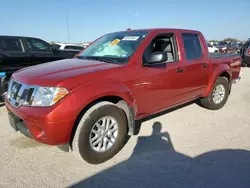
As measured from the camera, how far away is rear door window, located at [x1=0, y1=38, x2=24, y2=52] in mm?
5988

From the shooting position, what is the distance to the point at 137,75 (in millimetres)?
3088

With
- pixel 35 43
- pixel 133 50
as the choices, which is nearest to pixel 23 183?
pixel 133 50

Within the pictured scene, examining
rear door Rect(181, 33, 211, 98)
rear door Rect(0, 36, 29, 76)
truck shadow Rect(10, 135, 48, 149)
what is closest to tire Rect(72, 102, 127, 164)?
truck shadow Rect(10, 135, 48, 149)

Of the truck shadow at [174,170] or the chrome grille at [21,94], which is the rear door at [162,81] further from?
the chrome grille at [21,94]

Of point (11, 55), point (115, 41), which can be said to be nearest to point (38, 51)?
point (11, 55)

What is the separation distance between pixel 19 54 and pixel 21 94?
4141 millimetres

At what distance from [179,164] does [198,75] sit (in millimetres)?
2024

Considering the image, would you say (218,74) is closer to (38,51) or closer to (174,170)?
(174,170)

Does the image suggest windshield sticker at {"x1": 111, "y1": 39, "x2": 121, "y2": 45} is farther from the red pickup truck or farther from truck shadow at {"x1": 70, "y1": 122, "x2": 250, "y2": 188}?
truck shadow at {"x1": 70, "y1": 122, "x2": 250, "y2": 188}

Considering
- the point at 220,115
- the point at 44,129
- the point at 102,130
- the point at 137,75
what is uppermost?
the point at 137,75

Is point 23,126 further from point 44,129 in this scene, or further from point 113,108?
point 113,108

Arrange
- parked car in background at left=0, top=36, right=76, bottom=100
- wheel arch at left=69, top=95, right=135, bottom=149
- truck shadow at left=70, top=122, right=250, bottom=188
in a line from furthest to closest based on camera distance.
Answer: parked car in background at left=0, top=36, right=76, bottom=100 < wheel arch at left=69, top=95, right=135, bottom=149 < truck shadow at left=70, top=122, right=250, bottom=188

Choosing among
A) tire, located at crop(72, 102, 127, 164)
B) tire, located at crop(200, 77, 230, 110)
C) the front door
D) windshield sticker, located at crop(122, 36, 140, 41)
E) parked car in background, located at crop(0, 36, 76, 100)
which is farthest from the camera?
parked car in background, located at crop(0, 36, 76, 100)

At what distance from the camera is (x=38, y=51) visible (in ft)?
22.2
